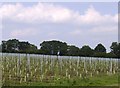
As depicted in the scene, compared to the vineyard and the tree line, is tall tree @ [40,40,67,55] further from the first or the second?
the vineyard

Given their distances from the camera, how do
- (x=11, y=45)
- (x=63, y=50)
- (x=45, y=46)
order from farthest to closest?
1. (x=45, y=46)
2. (x=63, y=50)
3. (x=11, y=45)

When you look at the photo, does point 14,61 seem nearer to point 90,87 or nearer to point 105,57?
point 105,57

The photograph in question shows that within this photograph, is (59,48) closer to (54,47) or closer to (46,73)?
(54,47)

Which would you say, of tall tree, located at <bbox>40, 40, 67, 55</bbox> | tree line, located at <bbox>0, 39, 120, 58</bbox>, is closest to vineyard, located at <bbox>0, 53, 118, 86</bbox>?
tree line, located at <bbox>0, 39, 120, 58</bbox>

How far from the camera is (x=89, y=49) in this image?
58.1 m

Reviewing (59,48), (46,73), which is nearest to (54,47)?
(59,48)

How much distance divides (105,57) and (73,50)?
52.7ft

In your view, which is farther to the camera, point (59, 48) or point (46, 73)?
point (59, 48)

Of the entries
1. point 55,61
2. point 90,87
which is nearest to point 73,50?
point 55,61

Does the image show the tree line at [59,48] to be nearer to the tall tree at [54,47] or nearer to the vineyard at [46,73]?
the tall tree at [54,47]

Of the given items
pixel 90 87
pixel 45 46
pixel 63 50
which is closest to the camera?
pixel 90 87

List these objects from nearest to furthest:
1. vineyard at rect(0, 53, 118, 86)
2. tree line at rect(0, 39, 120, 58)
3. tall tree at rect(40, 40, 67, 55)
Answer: vineyard at rect(0, 53, 118, 86), tree line at rect(0, 39, 120, 58), tall tree at rect(40, 40, 67, 55)

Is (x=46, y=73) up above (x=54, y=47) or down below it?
below

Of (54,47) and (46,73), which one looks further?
(54,47)
